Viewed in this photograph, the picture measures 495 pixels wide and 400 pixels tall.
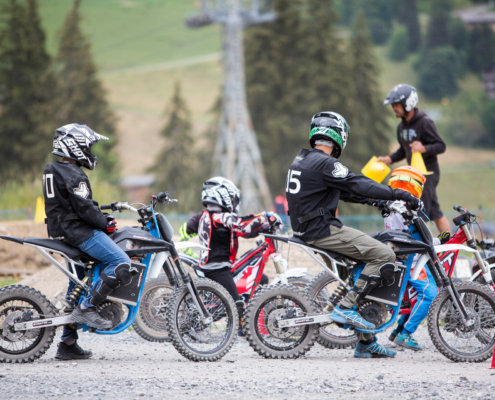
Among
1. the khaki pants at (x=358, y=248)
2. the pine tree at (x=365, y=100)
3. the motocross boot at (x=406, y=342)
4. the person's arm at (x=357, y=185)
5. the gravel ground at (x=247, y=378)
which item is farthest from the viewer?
the pine tree at (x=365, y=100)

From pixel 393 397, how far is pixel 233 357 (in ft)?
6.71

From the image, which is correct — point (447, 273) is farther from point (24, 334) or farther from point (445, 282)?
point (24, 334)

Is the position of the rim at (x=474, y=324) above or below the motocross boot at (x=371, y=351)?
above

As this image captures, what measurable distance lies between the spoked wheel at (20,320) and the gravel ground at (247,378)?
14cm

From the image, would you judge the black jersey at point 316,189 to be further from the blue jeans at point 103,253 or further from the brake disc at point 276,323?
the blue jeans at point 103,253

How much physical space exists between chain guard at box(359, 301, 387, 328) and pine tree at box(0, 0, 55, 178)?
4040 cm

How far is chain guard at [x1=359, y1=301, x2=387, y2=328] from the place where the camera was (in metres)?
6.04

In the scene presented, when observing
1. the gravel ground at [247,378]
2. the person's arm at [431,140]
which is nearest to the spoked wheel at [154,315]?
the gravel ground at [247,378]

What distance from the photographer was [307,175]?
591 centimetres

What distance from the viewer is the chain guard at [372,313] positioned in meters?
6.04

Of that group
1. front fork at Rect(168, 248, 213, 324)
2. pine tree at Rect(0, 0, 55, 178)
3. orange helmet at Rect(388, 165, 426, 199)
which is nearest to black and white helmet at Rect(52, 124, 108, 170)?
front fork at Rect(168, 248, 213, 324)

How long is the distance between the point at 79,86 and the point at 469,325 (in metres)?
45.6

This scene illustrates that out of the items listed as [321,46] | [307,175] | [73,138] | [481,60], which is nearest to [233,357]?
[307,175]

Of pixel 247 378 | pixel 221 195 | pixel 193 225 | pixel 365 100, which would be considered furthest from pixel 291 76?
pixel 247 378
